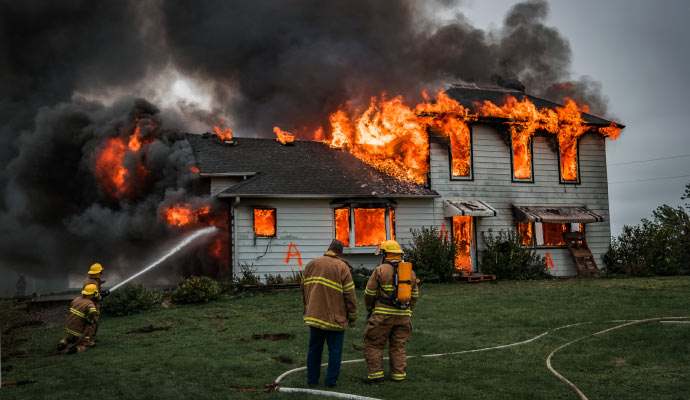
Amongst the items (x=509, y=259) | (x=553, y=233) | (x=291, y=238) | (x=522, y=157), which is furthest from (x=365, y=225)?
(x=553, y=233)

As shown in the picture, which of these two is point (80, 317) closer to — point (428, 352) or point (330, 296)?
point (330, 296)

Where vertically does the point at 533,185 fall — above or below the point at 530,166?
below

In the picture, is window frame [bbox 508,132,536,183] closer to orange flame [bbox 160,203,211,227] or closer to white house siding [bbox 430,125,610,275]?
white house siding [bbox 430,125,610,275]

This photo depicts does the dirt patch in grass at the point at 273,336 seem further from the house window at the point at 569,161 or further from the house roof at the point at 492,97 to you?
the house window at the point at 569,161

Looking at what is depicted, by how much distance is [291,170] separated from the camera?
61.5ft

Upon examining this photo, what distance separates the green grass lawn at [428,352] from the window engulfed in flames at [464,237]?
561cm

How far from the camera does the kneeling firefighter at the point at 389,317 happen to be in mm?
6680

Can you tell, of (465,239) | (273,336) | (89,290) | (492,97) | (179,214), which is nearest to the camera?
(89,290)

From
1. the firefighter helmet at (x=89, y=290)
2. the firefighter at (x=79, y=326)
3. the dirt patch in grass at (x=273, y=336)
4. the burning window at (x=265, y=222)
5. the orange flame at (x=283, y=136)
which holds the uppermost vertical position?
the orange flame at (x=283, y=136)

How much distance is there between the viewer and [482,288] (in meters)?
15.4

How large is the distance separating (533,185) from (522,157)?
1146mm

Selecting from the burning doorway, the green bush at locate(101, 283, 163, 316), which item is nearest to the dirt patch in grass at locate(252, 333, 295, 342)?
the green bush at locate(101, 283, 163, 316)

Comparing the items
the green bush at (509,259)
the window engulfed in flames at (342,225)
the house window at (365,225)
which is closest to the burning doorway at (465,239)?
the green bush at (509,259)

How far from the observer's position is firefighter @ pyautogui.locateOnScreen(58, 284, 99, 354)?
356 inches
